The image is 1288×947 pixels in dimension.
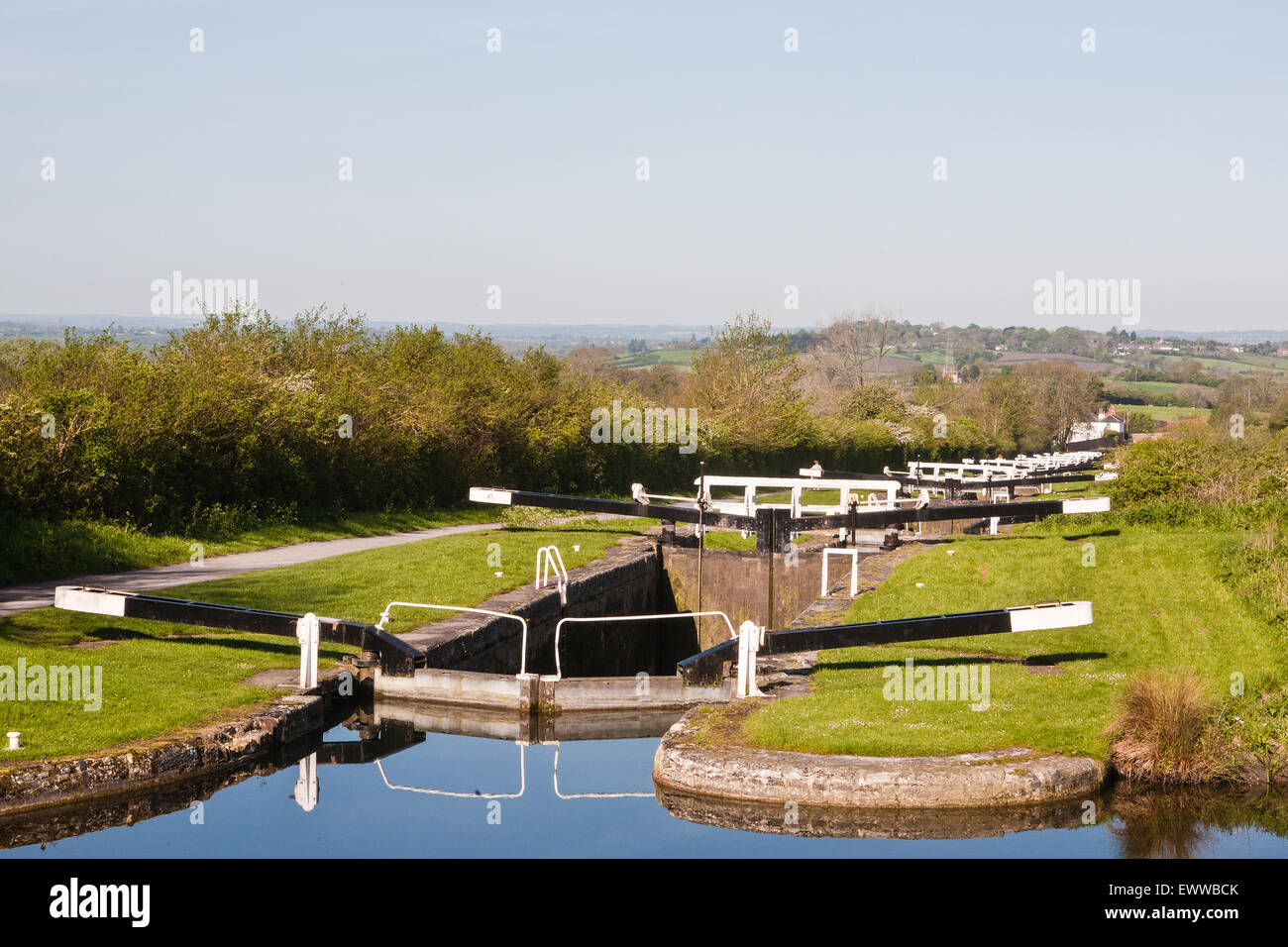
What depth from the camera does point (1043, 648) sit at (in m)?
13.1

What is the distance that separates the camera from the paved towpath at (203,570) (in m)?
14.3

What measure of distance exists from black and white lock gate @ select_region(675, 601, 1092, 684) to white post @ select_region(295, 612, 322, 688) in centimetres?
324

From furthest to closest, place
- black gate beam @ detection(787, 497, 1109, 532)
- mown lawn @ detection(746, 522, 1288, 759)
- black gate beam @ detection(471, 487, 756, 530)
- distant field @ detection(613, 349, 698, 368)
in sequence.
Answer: distant field @ detection(613, 349, 698, 368)
black gate beam @ detection(471, 487, 756, 530)
black gate beam @ detection(787, 497, 1109, 532)
mown lawn @ detection(746, 522, 1288, 759)

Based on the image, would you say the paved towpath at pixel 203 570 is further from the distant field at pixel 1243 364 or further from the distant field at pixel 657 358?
the distant field at pixel 1243 364

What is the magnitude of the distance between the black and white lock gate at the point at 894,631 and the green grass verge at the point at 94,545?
29.3 ft

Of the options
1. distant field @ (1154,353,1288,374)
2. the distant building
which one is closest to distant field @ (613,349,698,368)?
distant field @ (1154,353,1288,374)

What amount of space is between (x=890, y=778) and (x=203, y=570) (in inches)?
450

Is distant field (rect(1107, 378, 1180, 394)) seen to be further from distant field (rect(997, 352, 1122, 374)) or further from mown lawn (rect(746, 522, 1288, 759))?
mown lawn (rect(746, 522, 1288, 759))

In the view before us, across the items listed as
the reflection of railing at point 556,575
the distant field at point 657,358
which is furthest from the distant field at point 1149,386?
the reflection of railing at point 556,575

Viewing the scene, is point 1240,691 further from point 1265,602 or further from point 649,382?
point 649,382

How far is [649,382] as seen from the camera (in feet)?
285

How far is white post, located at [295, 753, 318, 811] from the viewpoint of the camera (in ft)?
30.2

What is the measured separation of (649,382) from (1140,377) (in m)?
70.8

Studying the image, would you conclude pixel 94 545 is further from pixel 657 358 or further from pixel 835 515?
pixel 657 358
